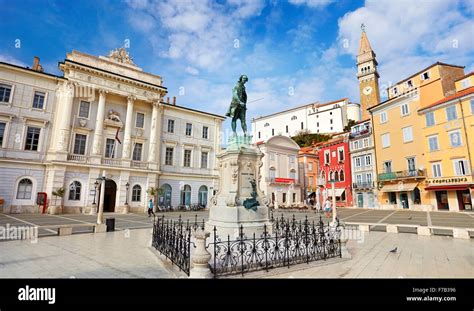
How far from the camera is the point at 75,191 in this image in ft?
76.8

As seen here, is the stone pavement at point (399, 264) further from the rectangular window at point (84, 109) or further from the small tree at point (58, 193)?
the rectangular window at point (84, 109)

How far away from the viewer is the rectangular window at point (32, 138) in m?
22.7

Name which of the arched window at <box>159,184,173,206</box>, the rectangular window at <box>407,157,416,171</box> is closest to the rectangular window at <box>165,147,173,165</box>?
the arched window at <box>159,184,173,206</box>

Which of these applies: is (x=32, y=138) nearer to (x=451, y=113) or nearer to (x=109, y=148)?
(x=109, y=148)

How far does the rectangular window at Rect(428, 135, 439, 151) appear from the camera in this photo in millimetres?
27328

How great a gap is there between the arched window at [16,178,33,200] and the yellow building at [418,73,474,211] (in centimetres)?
4180

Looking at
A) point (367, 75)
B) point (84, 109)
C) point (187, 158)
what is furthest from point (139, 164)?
point (367, 75)

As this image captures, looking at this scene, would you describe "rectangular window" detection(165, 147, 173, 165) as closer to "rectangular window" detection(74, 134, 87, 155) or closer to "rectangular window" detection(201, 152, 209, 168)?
"rectangular window" detection(201, 152, 209, 168)

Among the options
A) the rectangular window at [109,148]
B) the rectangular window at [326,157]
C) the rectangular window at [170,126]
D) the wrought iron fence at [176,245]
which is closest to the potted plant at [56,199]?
the rectangular window at [109,148]

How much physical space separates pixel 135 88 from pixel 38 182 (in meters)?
13.8

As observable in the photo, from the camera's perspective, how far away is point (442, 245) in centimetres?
856
